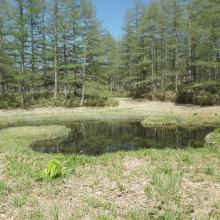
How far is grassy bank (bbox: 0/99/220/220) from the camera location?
5.66 m

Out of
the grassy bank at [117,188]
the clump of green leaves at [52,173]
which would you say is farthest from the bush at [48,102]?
the clump of green leaves at [52,173]

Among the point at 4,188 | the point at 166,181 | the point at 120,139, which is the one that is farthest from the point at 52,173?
the point at 120,139

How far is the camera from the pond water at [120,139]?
14.9 m

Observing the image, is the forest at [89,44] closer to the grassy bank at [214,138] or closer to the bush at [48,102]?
the bush at [48,102]

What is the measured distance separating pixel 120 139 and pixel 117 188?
35.6ft

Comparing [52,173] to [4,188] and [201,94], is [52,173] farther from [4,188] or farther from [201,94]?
[201,94]

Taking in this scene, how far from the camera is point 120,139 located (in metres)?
17.8

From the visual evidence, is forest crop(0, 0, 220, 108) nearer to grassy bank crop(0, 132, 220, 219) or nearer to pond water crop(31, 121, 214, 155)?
pond water crop(31, 121, 214, 155)

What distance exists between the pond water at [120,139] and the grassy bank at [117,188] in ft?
14.2

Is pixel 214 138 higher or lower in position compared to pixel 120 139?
higher

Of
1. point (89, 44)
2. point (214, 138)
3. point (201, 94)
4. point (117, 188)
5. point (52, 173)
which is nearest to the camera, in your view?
point (117, 188)

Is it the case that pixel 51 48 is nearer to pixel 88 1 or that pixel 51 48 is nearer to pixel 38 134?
pixel 88 1

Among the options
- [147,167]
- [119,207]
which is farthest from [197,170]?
[119,207]

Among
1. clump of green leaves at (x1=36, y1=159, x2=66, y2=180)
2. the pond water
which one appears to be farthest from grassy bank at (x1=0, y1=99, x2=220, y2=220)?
the pond water
